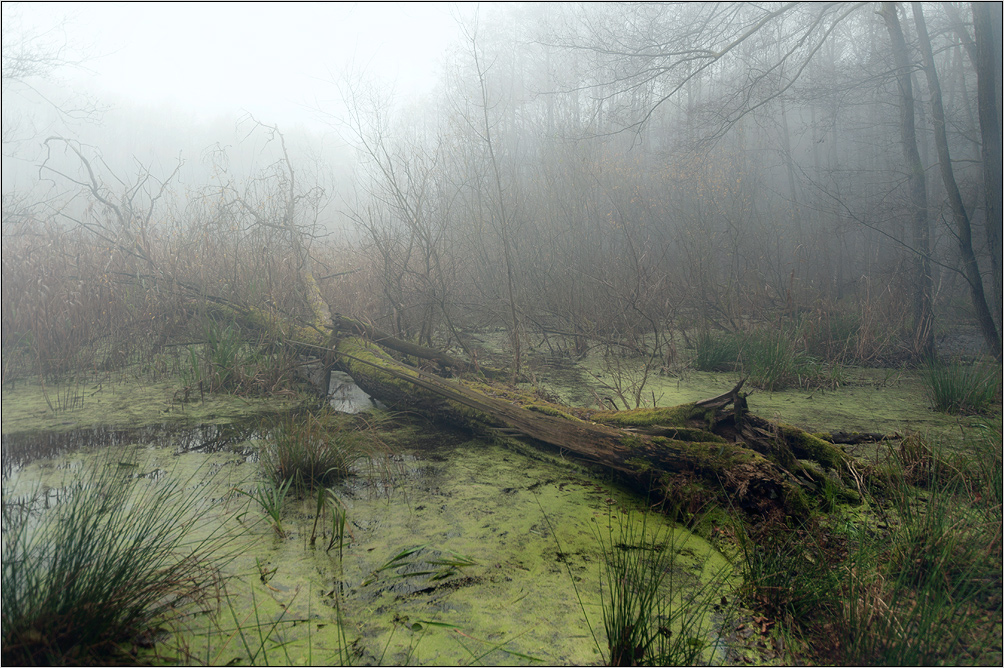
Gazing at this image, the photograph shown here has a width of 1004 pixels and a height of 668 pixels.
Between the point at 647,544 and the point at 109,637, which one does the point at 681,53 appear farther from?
the point at 109,637

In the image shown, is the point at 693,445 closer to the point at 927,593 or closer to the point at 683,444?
the point at 683,444

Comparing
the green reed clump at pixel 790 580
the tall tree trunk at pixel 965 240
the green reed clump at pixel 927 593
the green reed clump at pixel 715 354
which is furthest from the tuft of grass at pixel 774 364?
the green reed clump at pixel 790 580

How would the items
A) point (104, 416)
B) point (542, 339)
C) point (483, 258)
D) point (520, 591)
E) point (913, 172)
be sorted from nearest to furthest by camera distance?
point (520, 591), point (104, 416), point (913, 172), point (483, 258), point (542, 339)

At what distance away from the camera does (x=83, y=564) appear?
4.53 ft

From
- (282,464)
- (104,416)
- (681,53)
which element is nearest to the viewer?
(282,464)

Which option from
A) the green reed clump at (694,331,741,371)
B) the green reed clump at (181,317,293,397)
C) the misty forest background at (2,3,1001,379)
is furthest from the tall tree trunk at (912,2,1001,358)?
the green reed clump at (181,317,293,397)

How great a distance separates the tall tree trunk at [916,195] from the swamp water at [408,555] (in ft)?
14.6

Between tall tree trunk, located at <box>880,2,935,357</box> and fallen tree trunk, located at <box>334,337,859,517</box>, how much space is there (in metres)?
3.68

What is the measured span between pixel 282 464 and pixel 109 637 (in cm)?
123

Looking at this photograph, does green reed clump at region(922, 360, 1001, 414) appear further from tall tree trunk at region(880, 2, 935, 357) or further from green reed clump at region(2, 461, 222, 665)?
green reed clump at region(2, 461, 222, 665)

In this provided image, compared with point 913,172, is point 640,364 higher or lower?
lower

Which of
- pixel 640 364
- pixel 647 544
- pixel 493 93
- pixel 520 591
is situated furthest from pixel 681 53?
pixel 493 93

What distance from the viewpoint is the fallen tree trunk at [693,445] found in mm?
2230

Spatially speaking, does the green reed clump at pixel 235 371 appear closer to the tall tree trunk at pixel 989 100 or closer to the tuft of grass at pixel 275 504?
the tuft of grass at pixel 275 504
